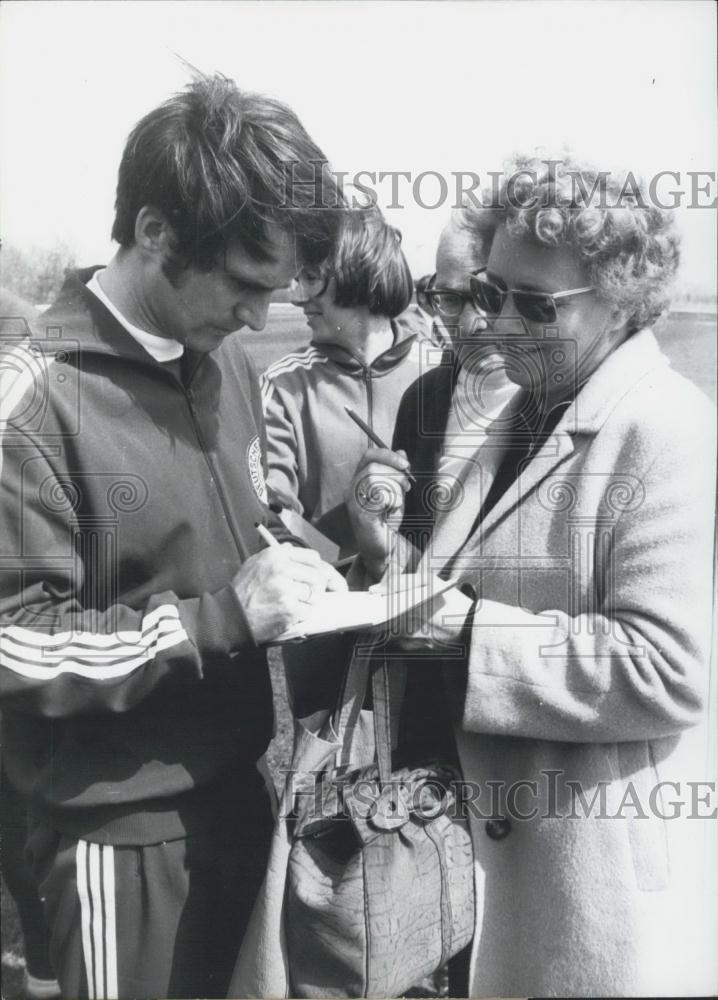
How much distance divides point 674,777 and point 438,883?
586mm

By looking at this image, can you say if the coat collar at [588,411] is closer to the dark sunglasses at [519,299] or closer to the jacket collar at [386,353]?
the dark sunglasses at [519,299]

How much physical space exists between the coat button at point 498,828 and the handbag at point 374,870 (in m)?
0.05

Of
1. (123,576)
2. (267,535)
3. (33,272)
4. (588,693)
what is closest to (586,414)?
(588,693)

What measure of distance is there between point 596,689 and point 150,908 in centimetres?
108

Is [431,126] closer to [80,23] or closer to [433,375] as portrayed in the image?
[433,375]

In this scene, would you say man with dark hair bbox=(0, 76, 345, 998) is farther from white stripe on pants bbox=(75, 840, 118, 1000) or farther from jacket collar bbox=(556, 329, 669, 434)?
jacket collar bbox=(556, 329, 669, 434)

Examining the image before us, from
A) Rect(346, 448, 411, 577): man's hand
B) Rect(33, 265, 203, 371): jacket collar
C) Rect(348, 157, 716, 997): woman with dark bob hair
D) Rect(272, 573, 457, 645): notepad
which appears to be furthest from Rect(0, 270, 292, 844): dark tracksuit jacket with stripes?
Rect(348, 157, 716, 997): woman with dark bob hair

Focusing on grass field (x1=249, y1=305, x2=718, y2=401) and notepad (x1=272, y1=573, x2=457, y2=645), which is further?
grass field (x1=249, y1=305, x2=718, y2=401)

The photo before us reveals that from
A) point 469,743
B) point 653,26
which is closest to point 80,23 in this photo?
point 653,26

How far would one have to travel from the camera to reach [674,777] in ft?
7.96

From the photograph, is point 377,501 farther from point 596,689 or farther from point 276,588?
point 596,689

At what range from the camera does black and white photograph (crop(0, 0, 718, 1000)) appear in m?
2.23

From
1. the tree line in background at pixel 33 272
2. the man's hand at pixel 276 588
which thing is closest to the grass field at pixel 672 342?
the man's hand at pixel 276 588

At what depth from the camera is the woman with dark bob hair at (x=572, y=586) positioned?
2.27 metres
